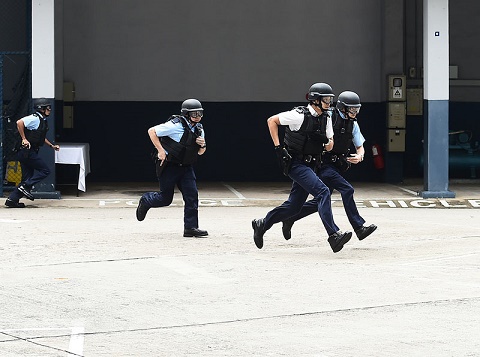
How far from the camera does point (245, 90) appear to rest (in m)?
25.0

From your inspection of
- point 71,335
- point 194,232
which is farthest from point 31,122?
point 71,335

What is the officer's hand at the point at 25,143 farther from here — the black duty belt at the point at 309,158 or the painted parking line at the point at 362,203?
the black duty belt at the point at 309,158

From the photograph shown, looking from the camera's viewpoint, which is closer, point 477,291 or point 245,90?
point 477,291

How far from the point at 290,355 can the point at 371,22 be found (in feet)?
56.8

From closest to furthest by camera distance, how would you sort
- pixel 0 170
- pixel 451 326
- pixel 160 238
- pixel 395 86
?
pixel 451 326 < pixel 160 238 < pixel 0 170 < pixel 395 86

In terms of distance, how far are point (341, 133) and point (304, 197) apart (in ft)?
2.82

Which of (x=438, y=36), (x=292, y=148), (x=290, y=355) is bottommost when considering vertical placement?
(x=290, y=355)

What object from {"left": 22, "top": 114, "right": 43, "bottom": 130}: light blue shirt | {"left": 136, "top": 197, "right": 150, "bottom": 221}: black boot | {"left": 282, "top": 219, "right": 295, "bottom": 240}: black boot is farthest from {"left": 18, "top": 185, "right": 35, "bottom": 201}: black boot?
{"left": 282, "top": 219, "right": 295, "bottom": 240}: black boot

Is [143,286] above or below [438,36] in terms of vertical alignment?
below

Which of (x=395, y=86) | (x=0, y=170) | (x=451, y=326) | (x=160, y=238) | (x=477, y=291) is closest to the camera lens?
(x=451, y=326)

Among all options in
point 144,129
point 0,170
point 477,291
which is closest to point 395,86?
point 144,129

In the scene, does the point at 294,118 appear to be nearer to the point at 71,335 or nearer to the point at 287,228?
the point at 287,228

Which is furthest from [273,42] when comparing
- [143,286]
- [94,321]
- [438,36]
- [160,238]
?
[94,321]

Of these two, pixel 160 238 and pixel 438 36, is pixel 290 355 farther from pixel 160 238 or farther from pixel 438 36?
pixel 438 36
